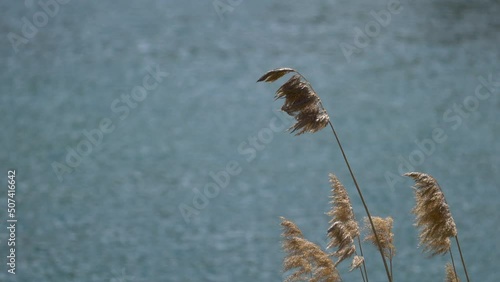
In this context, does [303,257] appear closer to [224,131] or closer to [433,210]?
[433,210]

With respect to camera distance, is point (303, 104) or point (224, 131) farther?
point (224, 131)

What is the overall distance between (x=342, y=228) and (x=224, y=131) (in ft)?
13.3

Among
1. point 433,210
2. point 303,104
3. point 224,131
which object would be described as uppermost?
point 224,131

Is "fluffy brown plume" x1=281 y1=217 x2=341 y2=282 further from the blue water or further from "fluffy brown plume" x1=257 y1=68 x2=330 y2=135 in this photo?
the blue water

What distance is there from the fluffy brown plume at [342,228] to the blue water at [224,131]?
2311mm

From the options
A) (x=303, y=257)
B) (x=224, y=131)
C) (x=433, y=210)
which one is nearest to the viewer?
(x=433, y=210)

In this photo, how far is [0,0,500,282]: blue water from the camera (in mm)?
4395

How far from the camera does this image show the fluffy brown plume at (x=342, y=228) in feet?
5.72

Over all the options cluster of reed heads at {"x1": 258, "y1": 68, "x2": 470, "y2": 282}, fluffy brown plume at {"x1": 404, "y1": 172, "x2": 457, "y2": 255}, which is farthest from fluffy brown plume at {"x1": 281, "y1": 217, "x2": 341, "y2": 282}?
fluffy brown plume at {"x1": 404, "y1": 172, "x2": 457, "y2": 255}

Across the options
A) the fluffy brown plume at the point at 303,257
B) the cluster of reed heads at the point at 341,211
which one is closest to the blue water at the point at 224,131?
the fluffy brown plume at the point at 303,257

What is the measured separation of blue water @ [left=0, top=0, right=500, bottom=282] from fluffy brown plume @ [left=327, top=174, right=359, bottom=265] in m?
2.31

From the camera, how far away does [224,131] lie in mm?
5773

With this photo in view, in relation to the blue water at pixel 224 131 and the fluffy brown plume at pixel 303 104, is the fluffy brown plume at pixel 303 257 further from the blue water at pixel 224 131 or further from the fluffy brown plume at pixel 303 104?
the blue water at pixel 224 131

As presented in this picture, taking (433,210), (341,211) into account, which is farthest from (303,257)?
(433,210)
